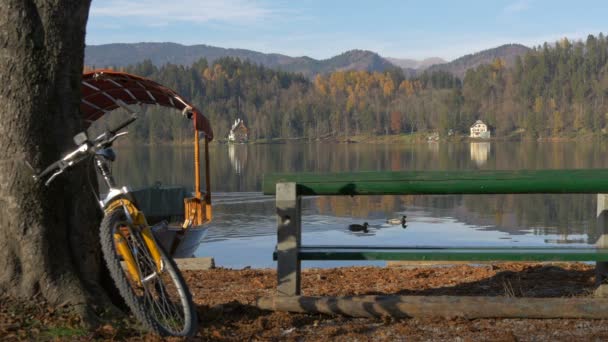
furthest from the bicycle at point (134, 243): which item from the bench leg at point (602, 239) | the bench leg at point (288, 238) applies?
the bench leg at point (602, 239)

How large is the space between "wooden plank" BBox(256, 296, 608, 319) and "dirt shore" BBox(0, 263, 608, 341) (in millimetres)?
50

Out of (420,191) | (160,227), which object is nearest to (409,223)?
(160,227)

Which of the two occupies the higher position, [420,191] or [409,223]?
[420,191]

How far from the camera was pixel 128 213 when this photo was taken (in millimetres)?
5223

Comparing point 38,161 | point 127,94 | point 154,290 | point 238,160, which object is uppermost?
point 127,94

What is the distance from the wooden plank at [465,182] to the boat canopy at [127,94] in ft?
28.2

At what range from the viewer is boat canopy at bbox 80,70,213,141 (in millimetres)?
14539

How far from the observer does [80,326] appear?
5.22m

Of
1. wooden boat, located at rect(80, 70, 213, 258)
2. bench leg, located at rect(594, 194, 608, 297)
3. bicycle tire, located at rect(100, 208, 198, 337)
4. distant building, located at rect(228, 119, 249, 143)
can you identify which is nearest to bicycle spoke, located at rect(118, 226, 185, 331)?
bicycle tire, located at rect(100, 208, 198, 337)

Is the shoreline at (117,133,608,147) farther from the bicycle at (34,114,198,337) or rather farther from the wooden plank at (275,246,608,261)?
the bicycle at (34,114,198,337)

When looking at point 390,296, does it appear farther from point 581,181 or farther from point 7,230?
point 7,230

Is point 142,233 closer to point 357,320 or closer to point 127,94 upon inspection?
point 357,320

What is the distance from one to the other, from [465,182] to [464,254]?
50 cm

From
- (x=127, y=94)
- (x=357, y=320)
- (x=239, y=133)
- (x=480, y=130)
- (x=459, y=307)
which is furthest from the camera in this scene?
(x=239, y=133)
